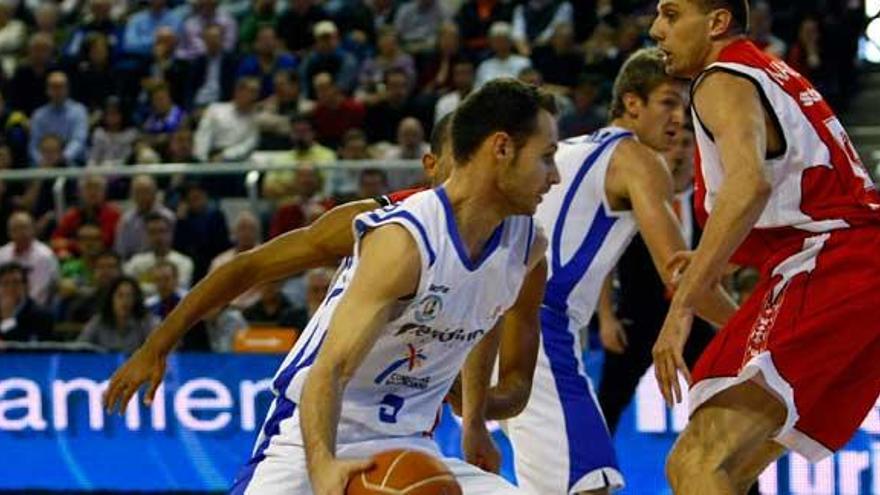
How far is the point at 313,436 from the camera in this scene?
4.43 metres

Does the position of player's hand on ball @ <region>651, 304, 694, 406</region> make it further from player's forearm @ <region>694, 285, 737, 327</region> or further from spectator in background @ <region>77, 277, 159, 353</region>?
spectator in background @ <region>77, 277, 159, 353</region>

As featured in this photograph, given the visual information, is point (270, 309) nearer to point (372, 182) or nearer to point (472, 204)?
point (372, 182)

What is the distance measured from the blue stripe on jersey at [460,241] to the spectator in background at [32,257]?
7098mm

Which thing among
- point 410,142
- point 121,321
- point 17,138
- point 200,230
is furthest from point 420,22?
point 121,321

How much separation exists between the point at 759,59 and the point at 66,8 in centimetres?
1257

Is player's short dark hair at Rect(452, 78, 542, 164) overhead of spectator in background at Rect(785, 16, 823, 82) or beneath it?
overhead

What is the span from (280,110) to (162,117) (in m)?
1.03

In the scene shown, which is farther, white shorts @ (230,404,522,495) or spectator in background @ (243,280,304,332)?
spectator in background @ (243,280,304,332)

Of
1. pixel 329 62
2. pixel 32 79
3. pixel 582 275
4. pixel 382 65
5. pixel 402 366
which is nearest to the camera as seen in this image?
pixel 402 366

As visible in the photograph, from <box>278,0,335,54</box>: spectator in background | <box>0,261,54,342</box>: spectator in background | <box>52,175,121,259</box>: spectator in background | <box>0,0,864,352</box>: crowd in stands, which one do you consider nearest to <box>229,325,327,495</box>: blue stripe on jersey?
<box>0,0,864,352</box>: crowd in stands

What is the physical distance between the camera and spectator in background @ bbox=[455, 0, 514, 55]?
14719 millimetres

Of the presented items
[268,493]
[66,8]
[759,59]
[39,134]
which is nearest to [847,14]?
[39,134]

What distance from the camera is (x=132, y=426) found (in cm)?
1028

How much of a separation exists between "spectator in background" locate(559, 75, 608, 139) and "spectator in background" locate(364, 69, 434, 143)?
1.22 meters
